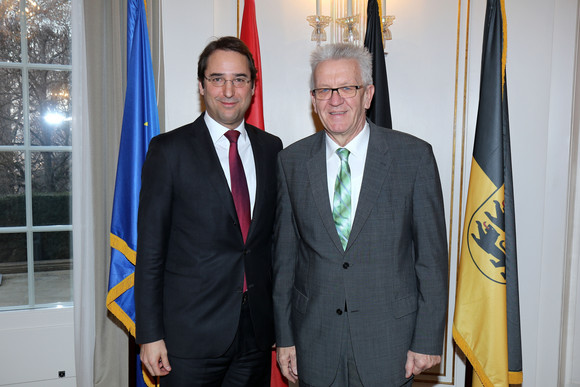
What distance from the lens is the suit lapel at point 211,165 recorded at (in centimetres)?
167

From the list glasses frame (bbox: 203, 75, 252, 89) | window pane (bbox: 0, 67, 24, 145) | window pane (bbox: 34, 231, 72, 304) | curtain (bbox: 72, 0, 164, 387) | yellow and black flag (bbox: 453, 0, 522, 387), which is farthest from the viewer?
window pane (bbox: 34, 231, 72, 304)

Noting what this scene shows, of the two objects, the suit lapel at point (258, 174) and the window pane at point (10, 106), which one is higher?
the window pane at point (10, 106)

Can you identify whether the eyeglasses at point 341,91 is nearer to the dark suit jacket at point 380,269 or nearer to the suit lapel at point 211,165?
the dark suit jacket at point 380,269

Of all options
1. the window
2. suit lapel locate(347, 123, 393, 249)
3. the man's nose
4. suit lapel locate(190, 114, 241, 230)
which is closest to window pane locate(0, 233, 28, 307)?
the window

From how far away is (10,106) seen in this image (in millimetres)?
2738

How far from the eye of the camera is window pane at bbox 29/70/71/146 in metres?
2.78

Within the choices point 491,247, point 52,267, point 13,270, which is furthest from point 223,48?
point 13,270

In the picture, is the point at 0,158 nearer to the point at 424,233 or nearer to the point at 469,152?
the point at 424,233

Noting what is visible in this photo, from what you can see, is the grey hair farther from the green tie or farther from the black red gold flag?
the black red gold flag

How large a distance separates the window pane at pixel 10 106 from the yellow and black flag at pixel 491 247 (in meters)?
2.74

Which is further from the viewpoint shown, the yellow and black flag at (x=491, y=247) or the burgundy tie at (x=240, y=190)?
the yellow and black flag at (x=491, y=247)

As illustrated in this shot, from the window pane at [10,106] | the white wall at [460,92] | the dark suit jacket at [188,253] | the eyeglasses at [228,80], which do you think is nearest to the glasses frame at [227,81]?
the eyeglasses at [228,80]

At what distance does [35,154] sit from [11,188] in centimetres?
26

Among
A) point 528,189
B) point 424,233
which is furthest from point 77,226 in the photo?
point 528,189
